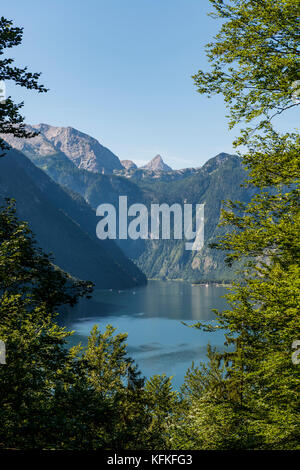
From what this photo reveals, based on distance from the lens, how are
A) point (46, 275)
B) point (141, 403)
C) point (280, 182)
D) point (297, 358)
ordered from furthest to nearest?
point (141, 403), point (280, 182), point (46, 275), point (297, 358)

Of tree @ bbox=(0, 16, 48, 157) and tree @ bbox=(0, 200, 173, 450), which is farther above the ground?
tree @ bbox=(0, 16, 48, 157)

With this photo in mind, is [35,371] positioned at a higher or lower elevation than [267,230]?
lower

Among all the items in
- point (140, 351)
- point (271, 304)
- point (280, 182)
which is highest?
point (280, 182)

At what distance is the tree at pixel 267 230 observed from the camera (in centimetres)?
1052

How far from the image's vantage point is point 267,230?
1165 centimetres

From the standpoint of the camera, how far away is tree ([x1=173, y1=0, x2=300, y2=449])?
10523mm

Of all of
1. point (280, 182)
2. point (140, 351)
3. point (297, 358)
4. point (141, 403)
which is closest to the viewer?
point (297, 358)

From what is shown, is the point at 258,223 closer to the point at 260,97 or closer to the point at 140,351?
the point at 260,97

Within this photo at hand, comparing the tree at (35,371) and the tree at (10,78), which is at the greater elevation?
the tree at (10,78)

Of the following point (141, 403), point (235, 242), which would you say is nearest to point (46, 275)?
point (235, 242)

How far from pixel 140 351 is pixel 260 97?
405 feet

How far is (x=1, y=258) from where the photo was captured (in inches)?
416

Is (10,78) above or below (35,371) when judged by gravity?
above

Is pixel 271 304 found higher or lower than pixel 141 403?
higher
